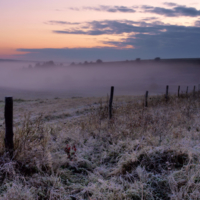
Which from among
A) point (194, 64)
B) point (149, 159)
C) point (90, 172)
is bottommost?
point (90, 172)

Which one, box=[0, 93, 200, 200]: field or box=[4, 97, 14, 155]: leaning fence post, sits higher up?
box=[4, 97, 14, 155]: leaning fence post

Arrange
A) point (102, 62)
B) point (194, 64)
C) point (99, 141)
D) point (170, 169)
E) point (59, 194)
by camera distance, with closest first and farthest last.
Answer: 1. point (59, 194)
2. point (170, 169)
3. point (99, 141)
4. point (194, 64)
5. point (102, 62)

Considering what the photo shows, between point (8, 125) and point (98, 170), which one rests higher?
point (8, 125)

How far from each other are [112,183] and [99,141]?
2.35 meters

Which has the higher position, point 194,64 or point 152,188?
point 194,64

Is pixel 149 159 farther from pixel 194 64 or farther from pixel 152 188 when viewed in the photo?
pixel 194 64

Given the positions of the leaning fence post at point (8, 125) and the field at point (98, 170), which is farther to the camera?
the leaning fence post at point (8, 125)

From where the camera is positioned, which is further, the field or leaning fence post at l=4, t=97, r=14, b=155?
leaning fence post at l=4, t=97, r=14, b=155

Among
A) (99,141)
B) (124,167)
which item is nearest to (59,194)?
(124,167)

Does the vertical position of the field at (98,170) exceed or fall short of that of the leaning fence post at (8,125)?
it falls short

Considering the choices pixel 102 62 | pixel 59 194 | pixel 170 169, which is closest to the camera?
pixel 59 194

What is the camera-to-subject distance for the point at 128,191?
311 centimetres

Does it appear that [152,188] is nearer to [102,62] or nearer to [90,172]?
[90,172]

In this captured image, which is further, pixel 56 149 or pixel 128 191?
pixel 56 149
